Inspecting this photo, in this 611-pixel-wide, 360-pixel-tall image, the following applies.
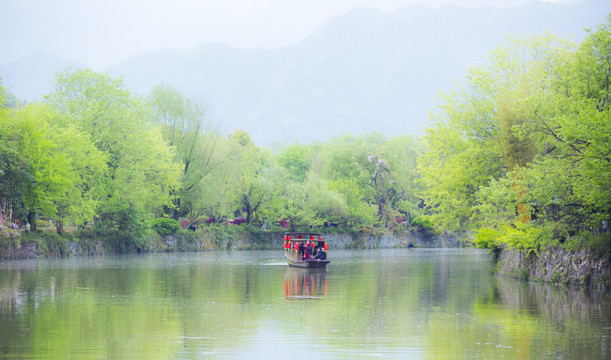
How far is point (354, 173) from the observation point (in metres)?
95.8

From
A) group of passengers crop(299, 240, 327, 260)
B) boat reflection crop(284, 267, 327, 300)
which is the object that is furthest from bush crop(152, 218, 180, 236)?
boat reflection crop(284, 267, 327, 300)

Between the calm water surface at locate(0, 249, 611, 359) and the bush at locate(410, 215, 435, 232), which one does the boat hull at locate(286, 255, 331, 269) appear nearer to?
the calm water surface at locate(0, 249, 611, 359)

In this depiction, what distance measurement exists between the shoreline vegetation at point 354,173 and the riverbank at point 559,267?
97mm

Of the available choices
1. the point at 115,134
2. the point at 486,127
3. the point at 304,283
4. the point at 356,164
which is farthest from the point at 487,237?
the point at 356,164

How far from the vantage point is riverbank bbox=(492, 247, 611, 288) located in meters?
28.8

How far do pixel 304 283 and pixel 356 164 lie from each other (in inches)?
2418

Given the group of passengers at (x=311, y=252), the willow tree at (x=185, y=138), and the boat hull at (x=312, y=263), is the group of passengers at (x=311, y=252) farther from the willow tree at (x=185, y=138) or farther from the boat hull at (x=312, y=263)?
the willow tree at (x=185, y=138)

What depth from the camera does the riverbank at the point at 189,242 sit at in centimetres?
5536

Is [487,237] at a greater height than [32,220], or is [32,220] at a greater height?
[32,220]

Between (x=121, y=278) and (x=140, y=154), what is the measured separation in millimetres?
31214

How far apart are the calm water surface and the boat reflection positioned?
0.11 m

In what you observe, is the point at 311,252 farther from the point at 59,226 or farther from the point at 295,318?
the point at 295,318

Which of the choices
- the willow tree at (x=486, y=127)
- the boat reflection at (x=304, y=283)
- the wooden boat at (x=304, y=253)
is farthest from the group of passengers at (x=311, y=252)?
the willow tree at (x=486, y=127)

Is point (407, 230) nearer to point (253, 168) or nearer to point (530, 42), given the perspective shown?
point (253, 168)
